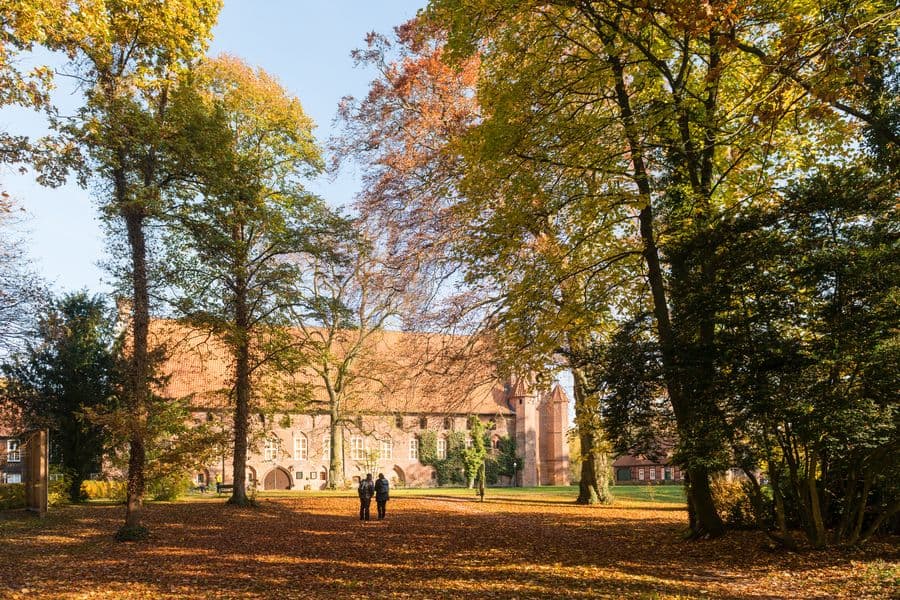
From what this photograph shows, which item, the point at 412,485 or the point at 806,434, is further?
the point at 412,485

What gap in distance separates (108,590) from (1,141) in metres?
9.10

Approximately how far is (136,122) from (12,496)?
17320 millimetres

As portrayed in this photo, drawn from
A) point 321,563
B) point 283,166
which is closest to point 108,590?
point 321,563

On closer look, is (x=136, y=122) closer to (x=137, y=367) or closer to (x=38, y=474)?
(x=137, y=367)

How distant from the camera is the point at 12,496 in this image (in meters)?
26.6

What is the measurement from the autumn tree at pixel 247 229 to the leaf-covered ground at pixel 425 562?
6589 millimetres

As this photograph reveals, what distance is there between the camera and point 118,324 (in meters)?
31.9

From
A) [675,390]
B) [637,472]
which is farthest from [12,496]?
[637,472]

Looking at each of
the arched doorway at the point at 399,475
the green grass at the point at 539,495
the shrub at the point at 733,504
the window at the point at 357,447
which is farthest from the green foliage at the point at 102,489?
the arched doorway at the point at 399,475

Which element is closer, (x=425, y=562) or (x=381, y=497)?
(x=425, y=562)

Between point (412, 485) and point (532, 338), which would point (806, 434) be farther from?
point (412, 485)

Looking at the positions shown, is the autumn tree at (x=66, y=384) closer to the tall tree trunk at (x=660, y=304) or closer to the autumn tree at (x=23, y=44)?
the autumn tree at (x=23, y=44)

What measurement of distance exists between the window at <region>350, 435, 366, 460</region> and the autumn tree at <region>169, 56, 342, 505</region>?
103 feet

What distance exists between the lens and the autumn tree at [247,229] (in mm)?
19547
